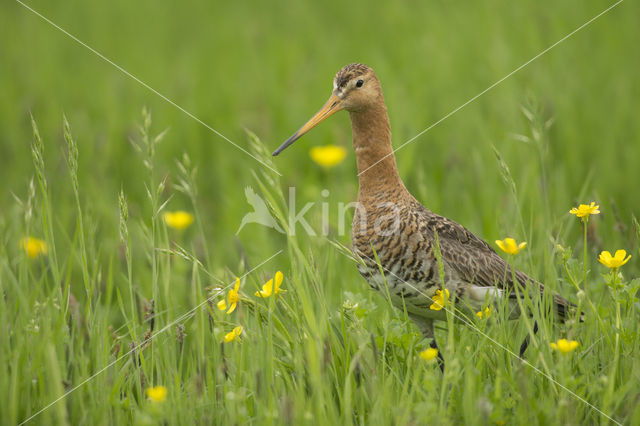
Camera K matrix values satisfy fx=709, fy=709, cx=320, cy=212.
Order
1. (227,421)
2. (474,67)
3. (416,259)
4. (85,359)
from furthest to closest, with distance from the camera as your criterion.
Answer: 1. (474,67)
2. (416,259)
3. (85,359)
4. (227,421)

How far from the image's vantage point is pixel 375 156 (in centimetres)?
363

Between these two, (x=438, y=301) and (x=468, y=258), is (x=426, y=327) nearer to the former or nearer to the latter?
(x=438, y=301)

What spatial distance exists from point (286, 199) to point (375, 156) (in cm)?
184

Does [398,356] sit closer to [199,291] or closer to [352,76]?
[199,291]

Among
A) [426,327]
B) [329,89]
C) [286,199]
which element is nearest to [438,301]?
[426,327]

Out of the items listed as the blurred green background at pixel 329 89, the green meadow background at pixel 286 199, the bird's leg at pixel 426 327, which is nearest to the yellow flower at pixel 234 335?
the green meadow background at pixel 286 199

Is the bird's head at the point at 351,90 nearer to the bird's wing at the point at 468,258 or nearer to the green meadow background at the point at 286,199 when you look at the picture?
the green meadow background at the point at 286,199

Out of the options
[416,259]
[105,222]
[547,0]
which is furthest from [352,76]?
[547,0]

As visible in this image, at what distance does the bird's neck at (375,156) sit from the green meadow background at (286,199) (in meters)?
0.31

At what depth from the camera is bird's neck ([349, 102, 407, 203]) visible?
3564mm

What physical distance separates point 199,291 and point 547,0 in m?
6.89

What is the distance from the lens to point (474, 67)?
24.4 ft

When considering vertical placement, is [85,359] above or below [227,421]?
above

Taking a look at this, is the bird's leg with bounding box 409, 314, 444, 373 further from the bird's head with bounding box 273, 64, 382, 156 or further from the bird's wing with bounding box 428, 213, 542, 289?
the bird's head with bounding box 273, 64, 382, 156
